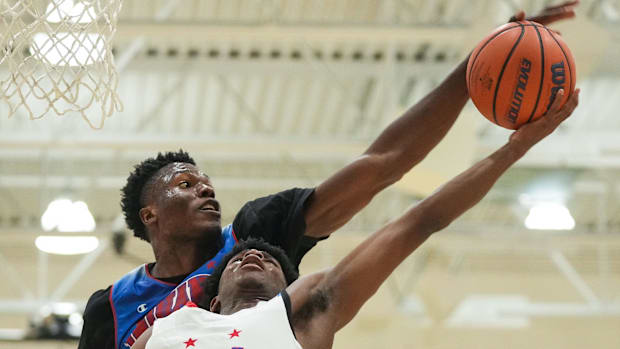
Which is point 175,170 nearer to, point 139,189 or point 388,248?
point 139,189

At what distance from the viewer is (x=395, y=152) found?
351cm

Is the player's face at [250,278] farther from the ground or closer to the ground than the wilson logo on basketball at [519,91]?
closer to the ground

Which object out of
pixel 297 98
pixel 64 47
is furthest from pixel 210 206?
pixel 297 98

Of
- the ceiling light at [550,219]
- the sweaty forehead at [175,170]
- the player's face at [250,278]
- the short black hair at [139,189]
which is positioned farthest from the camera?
the ceiling light at [550,219]

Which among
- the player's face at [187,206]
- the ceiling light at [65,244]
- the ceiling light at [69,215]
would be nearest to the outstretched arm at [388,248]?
the player's face at [187,206]

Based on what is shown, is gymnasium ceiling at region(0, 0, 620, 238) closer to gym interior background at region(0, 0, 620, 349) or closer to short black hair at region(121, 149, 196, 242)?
gym interior background at region(0, 0, 620, 349)

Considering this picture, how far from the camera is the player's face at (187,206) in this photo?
142 inches

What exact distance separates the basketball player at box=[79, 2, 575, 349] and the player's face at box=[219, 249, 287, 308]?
0.25 m

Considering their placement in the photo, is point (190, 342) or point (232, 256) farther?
point (232, 256)

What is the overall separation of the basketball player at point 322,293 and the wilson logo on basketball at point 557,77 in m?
0.15

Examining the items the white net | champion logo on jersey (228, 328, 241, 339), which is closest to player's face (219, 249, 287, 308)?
champion logo on jersey (228, 328, 241, 339)

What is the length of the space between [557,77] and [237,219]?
1.27 m

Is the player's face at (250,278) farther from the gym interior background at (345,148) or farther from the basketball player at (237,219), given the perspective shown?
the gym interior background at (345,148)

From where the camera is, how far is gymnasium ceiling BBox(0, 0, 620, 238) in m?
8.75
